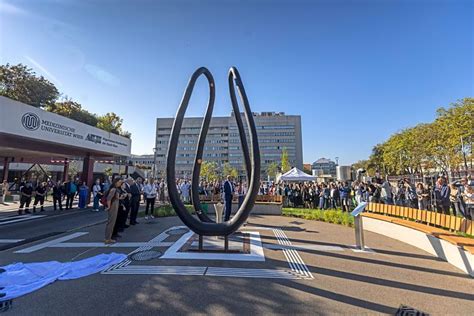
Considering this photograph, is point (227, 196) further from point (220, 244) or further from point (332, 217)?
point (332, 217)

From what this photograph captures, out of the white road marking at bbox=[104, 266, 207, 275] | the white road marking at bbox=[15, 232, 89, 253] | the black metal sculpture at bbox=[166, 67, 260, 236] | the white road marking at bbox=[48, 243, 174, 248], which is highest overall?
the black metal sculpture at bbox=[166, 67, 260, 236]

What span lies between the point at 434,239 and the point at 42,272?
29.5ft

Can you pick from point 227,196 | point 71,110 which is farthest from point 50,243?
point 71,110

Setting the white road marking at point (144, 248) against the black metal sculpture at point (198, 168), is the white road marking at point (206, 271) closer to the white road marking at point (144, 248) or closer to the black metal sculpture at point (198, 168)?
the white road marking at point (144, 248)

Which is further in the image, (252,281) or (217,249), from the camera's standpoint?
(217,249)

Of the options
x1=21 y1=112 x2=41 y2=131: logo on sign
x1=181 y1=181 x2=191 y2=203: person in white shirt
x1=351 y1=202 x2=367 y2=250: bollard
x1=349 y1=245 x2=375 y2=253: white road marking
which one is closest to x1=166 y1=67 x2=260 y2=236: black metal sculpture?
x1=351 y1=202 x2=367 y2=250: bollard

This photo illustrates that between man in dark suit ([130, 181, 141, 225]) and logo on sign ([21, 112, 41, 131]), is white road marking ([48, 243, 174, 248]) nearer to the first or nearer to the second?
man in dark suit ([130, 181, 141, 225])

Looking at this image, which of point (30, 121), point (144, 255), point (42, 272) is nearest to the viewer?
point (42, 272)

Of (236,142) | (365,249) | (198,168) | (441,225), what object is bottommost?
(365,249)

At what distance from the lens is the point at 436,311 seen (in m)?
3.37

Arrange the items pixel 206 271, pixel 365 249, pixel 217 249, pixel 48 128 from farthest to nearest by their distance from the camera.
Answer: pixel 48 128 < pixel 365 249 < pixel 217 249 < pixel 206 271

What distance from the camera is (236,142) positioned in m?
105

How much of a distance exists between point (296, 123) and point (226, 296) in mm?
105886

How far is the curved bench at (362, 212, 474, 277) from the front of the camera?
4863mm
